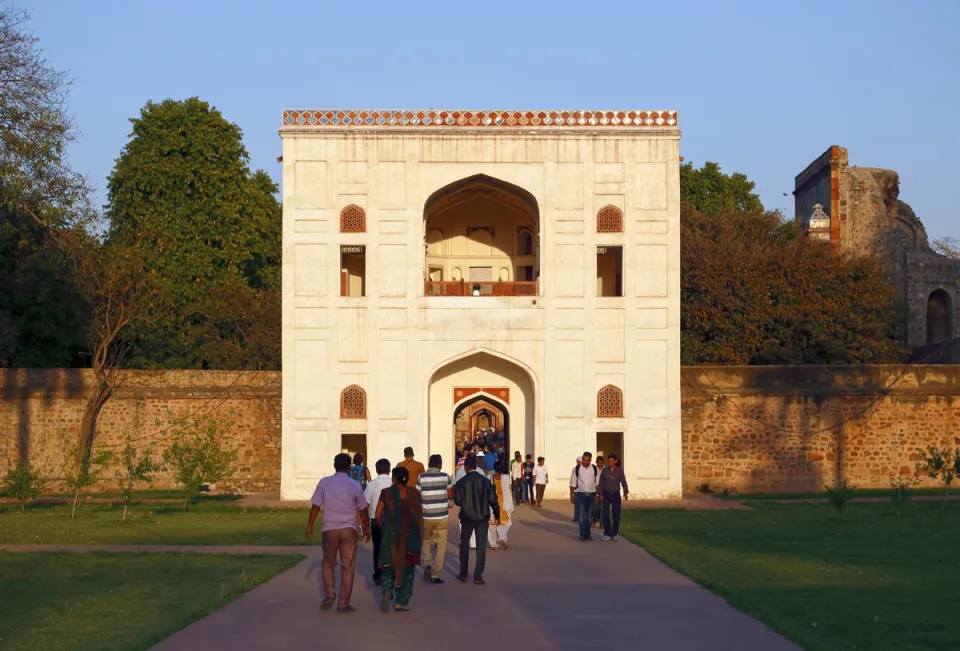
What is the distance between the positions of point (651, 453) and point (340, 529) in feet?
51.0

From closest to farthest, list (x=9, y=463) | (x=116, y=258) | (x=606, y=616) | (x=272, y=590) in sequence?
(x=606, y=616), (x=272, y=590), (x=9, y=463), (x=116, y=258)

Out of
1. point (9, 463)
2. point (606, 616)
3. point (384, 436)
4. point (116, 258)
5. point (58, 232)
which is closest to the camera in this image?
point (606, 616)

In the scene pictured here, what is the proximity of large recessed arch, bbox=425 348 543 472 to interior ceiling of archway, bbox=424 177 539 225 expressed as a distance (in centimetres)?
329

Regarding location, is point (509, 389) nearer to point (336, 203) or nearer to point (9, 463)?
point (336, 203)

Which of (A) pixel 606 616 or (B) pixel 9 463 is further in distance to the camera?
(B) pixel 9 463

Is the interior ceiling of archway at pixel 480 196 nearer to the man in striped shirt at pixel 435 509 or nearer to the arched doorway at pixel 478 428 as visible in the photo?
the arched doorway at pixel 478 428

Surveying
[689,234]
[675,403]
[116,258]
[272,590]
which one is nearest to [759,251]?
[689,234]

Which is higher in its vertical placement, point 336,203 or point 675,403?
point 336,203

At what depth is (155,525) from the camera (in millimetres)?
18984

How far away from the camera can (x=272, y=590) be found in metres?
11.5

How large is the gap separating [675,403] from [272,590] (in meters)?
14.8

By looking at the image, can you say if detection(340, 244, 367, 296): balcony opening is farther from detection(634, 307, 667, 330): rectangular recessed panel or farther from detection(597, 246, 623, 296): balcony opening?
detection(634, 307, 667, 330): rectangular recessed panel

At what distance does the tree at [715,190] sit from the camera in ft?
161

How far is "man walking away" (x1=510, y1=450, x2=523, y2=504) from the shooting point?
24.0 meters
